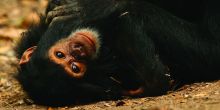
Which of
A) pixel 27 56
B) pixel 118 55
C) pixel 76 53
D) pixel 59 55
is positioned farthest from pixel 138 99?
pixel 27 56

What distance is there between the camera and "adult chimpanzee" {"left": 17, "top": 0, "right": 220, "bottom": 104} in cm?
629

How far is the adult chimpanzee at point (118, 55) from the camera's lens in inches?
248

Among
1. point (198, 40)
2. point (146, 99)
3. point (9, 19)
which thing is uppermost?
point (9, 19)

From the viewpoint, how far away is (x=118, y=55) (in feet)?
21.4

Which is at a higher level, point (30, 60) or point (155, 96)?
point (30, 60)

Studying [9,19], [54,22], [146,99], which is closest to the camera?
[146,99]

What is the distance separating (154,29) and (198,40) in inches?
18.8

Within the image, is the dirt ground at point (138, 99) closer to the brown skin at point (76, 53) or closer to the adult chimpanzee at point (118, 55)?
the adult chimpanzee at point (118, 55)

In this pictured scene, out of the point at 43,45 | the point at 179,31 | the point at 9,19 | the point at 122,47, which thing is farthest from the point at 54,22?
the point at 9,19

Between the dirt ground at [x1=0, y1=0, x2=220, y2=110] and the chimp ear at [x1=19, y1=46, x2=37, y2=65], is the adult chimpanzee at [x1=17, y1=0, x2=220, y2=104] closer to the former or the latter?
the chimp ear at [x1=19, y1=46, x2=37, y2=65]

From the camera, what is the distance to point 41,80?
631cm

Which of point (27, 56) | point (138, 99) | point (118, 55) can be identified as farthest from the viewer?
point (27, 56)

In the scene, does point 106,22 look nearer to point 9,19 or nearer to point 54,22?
point 54,22

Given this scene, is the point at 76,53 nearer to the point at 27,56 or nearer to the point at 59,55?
the point at 59,55
